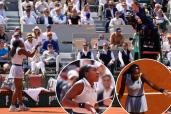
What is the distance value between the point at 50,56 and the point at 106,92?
9.25 m

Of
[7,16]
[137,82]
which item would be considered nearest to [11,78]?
[137,82]

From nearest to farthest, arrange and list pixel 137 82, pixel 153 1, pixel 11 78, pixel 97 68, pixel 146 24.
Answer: pixel 97 68 < pixel 137 82 < pixel 146 24 < pixel 11 78 < pixel 153 1

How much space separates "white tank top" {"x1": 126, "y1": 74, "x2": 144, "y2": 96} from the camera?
892cm

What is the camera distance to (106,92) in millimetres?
8406

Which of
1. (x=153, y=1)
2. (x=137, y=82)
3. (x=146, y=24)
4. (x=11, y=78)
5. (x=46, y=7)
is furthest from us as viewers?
(x=153, y=1)

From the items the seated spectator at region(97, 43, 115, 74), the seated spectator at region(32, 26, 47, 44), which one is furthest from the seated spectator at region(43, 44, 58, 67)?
the seated spectator at region(97, 43, 115, 74)

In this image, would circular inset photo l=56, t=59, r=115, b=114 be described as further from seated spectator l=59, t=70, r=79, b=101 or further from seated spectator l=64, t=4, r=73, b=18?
seated spectator l=64, t=4, r=73, b=18

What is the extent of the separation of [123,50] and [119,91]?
28.6 ft

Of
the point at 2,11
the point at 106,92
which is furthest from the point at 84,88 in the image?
the point at 2,11

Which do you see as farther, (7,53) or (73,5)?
(73,5)

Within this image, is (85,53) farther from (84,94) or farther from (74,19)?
(84,94)

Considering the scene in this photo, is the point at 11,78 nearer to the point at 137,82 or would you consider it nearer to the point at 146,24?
the point at 146,24

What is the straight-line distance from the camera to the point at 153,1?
23.8 m

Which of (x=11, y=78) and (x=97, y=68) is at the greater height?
(x=97, y=68)
